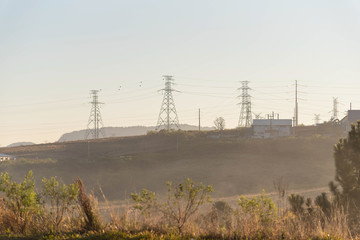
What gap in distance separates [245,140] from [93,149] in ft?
88.2

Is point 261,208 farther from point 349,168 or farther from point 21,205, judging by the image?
point 349,168

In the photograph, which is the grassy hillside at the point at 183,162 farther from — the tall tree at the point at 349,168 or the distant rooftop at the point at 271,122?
the tall tree at the point at 349,168

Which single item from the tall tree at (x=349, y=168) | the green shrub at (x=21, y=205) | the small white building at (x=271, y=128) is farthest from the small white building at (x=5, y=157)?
the green shrub at (x=21, y=205)

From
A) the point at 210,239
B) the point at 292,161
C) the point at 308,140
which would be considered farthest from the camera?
the point at 308,140

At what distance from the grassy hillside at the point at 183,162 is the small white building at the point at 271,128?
7840mm

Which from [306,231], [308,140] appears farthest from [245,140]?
[306,231]

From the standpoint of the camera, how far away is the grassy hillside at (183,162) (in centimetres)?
6525

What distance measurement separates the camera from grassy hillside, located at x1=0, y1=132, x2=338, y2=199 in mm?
65250

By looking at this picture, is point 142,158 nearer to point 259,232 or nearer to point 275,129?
point 275,129

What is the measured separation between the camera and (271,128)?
9838 cm

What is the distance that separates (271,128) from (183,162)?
28.2m

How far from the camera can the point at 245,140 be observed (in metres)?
89.7

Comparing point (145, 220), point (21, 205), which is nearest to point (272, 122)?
point (21, 205)

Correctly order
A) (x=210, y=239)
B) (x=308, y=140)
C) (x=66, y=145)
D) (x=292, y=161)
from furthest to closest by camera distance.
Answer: (x=66, y=145)
(x=308, y=140)
(x=292, y=161)
(x=210, y=239)
